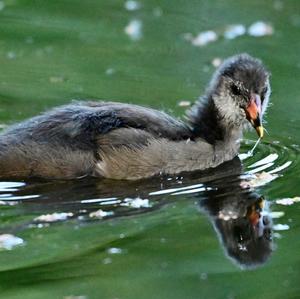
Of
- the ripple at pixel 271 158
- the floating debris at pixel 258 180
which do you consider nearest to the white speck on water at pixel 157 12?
the ripple at pixel 271 158

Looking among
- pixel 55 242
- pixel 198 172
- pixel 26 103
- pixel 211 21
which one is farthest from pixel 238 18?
pixel 55 242

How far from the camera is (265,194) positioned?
7.79m

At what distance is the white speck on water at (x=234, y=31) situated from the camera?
1161 cm

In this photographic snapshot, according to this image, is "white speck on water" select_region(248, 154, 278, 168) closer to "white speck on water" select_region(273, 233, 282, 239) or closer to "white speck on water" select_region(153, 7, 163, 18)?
"white speck on water" select_region(273, 233, 282, 239)

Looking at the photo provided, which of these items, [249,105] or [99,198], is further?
[249,105]

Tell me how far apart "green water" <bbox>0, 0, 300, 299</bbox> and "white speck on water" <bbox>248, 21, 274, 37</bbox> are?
0.07 meters

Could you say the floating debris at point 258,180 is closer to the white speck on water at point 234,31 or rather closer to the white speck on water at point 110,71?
the white speck on water at point 110,71

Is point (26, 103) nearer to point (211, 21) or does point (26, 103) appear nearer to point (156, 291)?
point (211, 21)

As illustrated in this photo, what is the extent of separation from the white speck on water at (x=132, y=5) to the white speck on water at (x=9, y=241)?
20.2 ft

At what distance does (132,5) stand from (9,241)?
638cm

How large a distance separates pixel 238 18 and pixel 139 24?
3.32 ft

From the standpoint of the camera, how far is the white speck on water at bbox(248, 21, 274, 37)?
11.7 m

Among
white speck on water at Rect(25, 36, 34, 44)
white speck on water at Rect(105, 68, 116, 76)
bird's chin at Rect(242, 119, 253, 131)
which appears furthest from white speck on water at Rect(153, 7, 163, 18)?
bird's chin at Rect(242, 119, 253, 131)

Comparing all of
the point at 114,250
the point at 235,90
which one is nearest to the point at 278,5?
the point at 235,90
